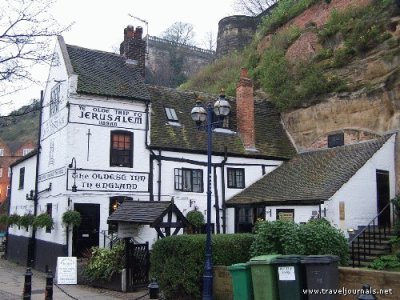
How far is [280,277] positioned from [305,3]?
2568 centimetres

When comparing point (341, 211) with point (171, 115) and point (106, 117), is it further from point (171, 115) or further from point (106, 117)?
point (106, 117)

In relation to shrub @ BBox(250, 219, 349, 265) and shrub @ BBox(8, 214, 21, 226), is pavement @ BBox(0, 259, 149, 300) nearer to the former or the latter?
shrub @ BBox(250, 219, 349, 265)

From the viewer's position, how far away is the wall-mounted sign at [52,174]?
19047mm

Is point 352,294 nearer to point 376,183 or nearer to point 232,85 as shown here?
point 376,183

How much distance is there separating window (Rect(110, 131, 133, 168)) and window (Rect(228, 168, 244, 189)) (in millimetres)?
5273

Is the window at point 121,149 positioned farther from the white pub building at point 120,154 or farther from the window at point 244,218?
the window at point 244,218

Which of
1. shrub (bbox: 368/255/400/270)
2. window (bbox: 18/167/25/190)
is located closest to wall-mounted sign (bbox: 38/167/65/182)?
window (bbox: 18/167/25/190)

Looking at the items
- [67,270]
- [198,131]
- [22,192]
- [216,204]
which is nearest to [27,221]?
[22,192]

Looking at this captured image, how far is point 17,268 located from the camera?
21562mm

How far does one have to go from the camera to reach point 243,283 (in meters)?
10.3

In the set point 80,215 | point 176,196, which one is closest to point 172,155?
point 176,196

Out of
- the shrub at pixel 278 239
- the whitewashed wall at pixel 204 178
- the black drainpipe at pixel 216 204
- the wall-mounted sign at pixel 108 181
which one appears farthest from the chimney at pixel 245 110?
the shrub at pixel 278 239

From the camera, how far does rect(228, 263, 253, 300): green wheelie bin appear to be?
33.6ft

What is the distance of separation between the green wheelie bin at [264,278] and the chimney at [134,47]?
15.1m
